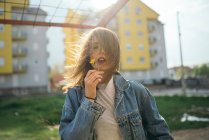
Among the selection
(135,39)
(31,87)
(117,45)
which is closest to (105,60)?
(117,45)

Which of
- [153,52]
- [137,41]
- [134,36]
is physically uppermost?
[134,36]

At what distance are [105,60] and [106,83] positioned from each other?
182mm

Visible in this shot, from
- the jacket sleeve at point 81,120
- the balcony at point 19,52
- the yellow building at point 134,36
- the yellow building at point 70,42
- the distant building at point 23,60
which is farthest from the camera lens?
the yellow building at point 134,36

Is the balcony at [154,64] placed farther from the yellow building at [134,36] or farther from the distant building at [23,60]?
the distant building at [23,60]

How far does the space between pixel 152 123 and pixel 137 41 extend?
37750 millimetres

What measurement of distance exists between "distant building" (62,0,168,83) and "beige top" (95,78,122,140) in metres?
35.6

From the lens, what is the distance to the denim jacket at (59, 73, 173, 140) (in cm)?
151

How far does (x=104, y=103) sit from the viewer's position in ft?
5.54

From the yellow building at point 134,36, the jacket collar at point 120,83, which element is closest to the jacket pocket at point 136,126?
the jacket collar at point 120,83

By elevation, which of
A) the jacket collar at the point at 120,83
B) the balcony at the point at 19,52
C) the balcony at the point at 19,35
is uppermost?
the balcony at the point at 19,35

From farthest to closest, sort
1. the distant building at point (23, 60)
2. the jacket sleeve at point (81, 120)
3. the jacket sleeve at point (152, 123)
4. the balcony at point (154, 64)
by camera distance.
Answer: the balcony at point (154, 64), the distant building at point (23, 60), the jacket sleeve at point (152, 123), the jacket sleeve at point (81, 120)

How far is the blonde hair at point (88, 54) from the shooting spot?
5.45 ft

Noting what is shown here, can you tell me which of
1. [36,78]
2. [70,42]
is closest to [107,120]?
[70,42]

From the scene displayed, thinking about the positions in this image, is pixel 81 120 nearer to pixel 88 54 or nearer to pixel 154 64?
pixel 88 54
